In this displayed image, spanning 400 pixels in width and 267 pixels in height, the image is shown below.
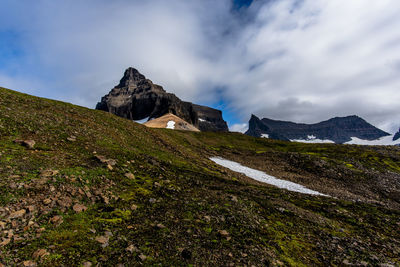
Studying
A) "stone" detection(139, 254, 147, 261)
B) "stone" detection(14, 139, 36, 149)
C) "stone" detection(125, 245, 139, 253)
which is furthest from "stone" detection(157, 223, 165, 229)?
"stone" detection(14, 139, 36, 149)

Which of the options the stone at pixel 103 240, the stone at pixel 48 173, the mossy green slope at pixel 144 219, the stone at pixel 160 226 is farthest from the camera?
the stone at pixel 48 173

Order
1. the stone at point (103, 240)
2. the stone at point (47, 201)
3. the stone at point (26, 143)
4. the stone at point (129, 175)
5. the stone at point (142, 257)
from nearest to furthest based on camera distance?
the stone at point (142, 257) → the stone at point (103, 240) → the stone at point (47, 201) → the stone at point (129, 175) → the stone at point (26, 143)

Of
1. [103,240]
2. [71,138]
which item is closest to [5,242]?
[103,240]

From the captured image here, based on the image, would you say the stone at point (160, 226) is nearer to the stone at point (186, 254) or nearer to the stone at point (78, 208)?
the stone at point (186, 254)

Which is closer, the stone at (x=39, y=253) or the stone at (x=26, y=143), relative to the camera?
Answer: the stone at (x=39, y=253)

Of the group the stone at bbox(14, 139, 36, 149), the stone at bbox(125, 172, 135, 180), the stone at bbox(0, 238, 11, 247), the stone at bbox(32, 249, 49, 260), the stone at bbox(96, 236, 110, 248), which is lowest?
the stone at bbox(96, 236, 110, 248)

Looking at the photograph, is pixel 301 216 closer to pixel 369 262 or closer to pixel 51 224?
pixel 369 262

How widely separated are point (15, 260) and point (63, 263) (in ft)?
4.50

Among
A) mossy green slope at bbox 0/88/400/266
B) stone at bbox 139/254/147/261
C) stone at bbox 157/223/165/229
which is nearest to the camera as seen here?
stone at bbox 139/254/147/261

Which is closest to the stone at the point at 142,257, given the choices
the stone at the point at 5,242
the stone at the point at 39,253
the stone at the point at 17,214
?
the stone at the point at 39,253

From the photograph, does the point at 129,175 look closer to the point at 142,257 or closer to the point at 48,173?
the point at 48,173

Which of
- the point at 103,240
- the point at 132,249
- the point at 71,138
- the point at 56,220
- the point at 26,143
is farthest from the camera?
the point at 71,138

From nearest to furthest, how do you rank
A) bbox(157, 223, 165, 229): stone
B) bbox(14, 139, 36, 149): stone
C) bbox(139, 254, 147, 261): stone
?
bbox(139, 254, 147, 261): stone, bbox(157, 223, 165, 229): stone, bbox(14, 139, 36, 149): stone

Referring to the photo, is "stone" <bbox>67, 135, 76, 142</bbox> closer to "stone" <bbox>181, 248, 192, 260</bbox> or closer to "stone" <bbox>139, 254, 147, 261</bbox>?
"stone" <bbox>139, 254, 147, 261</bbox>
